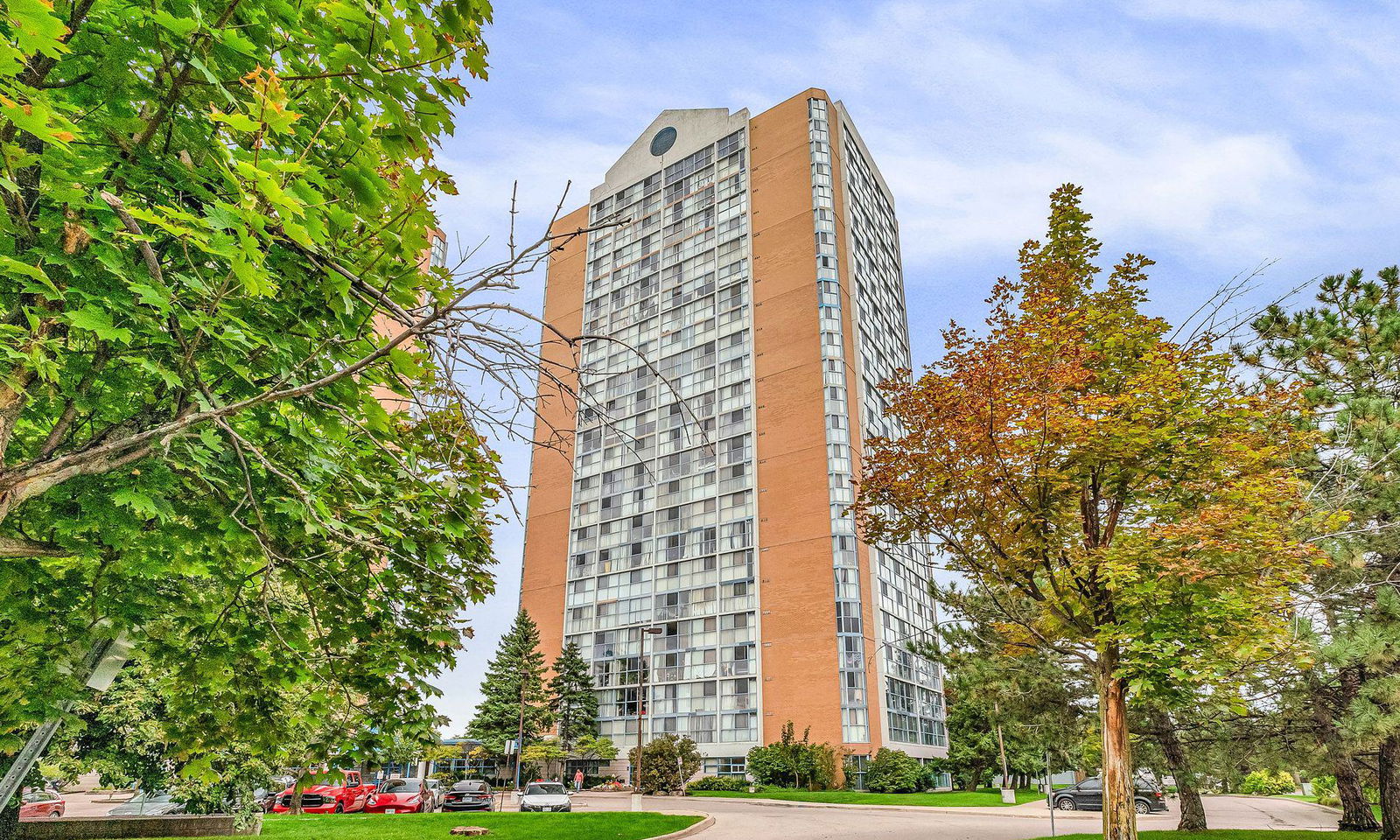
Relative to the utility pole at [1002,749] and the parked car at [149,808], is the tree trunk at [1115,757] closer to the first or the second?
the utility pole at [1002,749]

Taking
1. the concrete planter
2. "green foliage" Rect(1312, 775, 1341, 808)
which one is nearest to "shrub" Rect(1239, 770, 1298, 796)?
"green foliage" Rect(1312, 775, 1341, 808)

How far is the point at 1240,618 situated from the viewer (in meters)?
11.2

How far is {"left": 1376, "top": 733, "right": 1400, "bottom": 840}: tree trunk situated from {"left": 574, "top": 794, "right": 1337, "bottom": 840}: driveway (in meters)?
7.01

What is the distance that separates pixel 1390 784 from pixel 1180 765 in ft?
15.7

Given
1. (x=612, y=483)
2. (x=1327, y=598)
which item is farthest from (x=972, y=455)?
(x=612, y=483)

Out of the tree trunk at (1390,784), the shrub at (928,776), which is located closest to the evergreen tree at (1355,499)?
the tree trunk at (1390,784)

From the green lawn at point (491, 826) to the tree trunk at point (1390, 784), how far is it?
15.1 m

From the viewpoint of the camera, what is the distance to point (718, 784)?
159 ft

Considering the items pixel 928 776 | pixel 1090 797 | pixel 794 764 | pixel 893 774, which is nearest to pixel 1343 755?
pixel 1090 797

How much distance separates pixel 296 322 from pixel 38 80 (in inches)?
70.6

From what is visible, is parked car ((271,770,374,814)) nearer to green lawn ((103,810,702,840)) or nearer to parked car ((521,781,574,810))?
parked car ((521,781,574,810))

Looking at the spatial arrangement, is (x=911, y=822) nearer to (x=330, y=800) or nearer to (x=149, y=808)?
(x=330, y=800)

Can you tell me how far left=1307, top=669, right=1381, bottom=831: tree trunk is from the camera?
1564cm

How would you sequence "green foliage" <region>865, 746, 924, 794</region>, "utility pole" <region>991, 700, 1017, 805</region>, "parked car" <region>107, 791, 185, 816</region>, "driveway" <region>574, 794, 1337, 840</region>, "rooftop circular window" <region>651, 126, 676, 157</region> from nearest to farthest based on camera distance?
"utility pole" <region>991, 700, 1017, 805</region> → "driveway" <region>574, 794, 1337, 840</region> → "parked car" <region>107, 791, 185, 816</region> → "green foliage" <region>865, 746, 924, 794</region> → "rooftop circular window" <region>651, 126, 676, 157</region>
